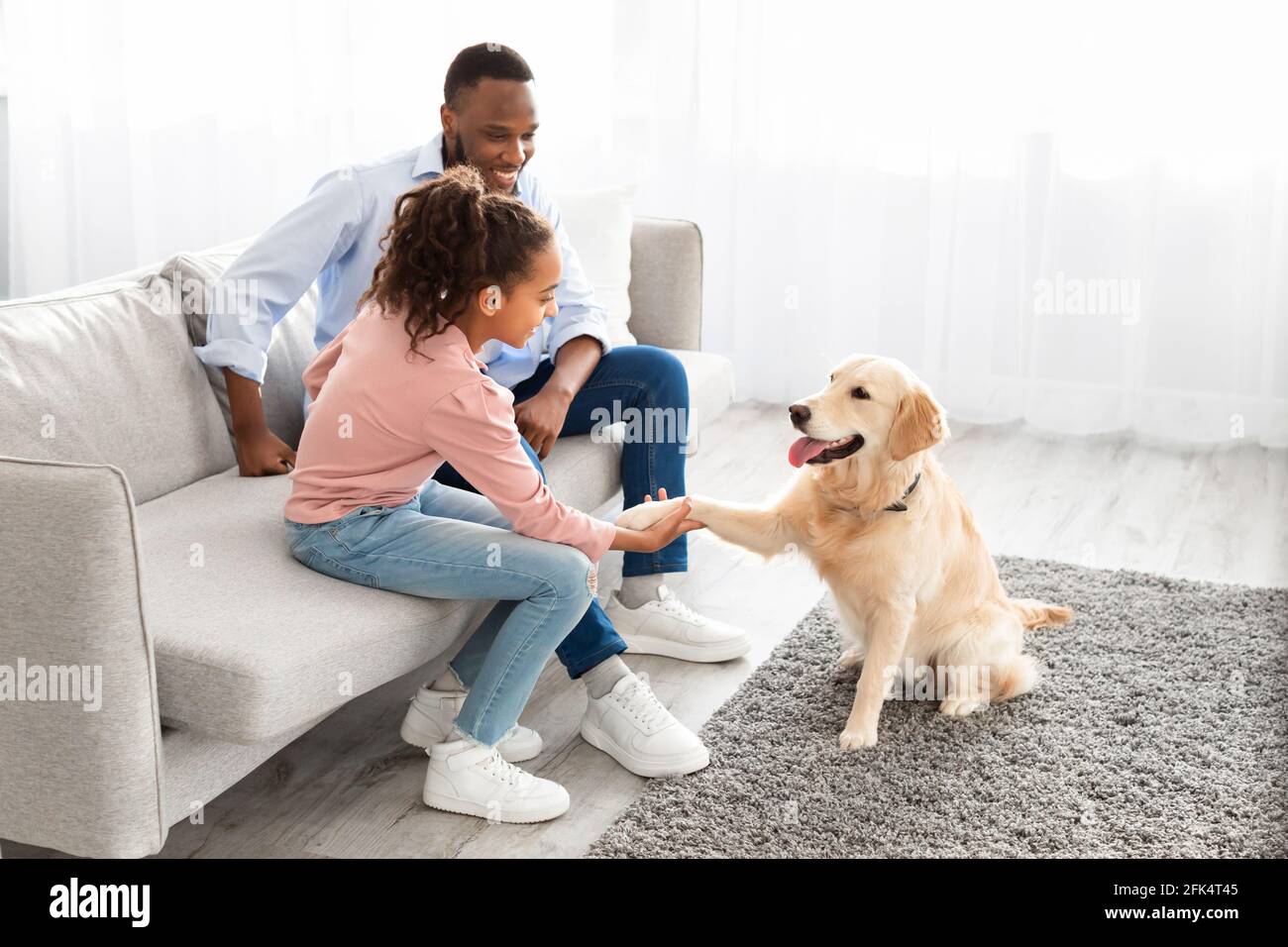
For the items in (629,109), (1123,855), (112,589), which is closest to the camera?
(112,589)

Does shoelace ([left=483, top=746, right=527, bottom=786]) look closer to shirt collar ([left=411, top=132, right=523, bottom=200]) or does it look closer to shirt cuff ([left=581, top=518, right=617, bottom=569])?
shirt cuff ([left=581, top=518, right=617, bottom=569])

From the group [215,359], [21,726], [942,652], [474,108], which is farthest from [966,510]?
[21,726]

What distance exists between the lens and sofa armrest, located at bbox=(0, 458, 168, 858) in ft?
5.11

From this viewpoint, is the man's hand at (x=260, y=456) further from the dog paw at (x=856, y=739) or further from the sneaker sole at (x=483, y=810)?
the dog paw at (x=856, y=739)

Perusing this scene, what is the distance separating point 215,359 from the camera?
2.30 m

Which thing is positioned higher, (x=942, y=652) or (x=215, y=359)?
(x=215, y=359)

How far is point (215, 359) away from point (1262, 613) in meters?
2.10

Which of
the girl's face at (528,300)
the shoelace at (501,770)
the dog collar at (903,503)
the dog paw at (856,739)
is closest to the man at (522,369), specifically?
the shoelace at (501,770)

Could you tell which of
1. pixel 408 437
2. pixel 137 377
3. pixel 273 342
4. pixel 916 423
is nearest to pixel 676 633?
pixel 916 423

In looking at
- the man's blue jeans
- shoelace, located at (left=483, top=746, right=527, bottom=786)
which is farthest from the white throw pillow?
shoelace, located at (left=483, top=746, right=527, bottom=786)

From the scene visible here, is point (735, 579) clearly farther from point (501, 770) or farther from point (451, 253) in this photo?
point (451, 253)

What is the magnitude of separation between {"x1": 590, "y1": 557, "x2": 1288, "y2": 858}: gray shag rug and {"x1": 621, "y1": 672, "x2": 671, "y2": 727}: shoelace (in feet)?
0.34

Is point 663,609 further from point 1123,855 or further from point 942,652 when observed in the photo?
point 1123,855

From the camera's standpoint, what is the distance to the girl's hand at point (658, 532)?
6.91 feet
